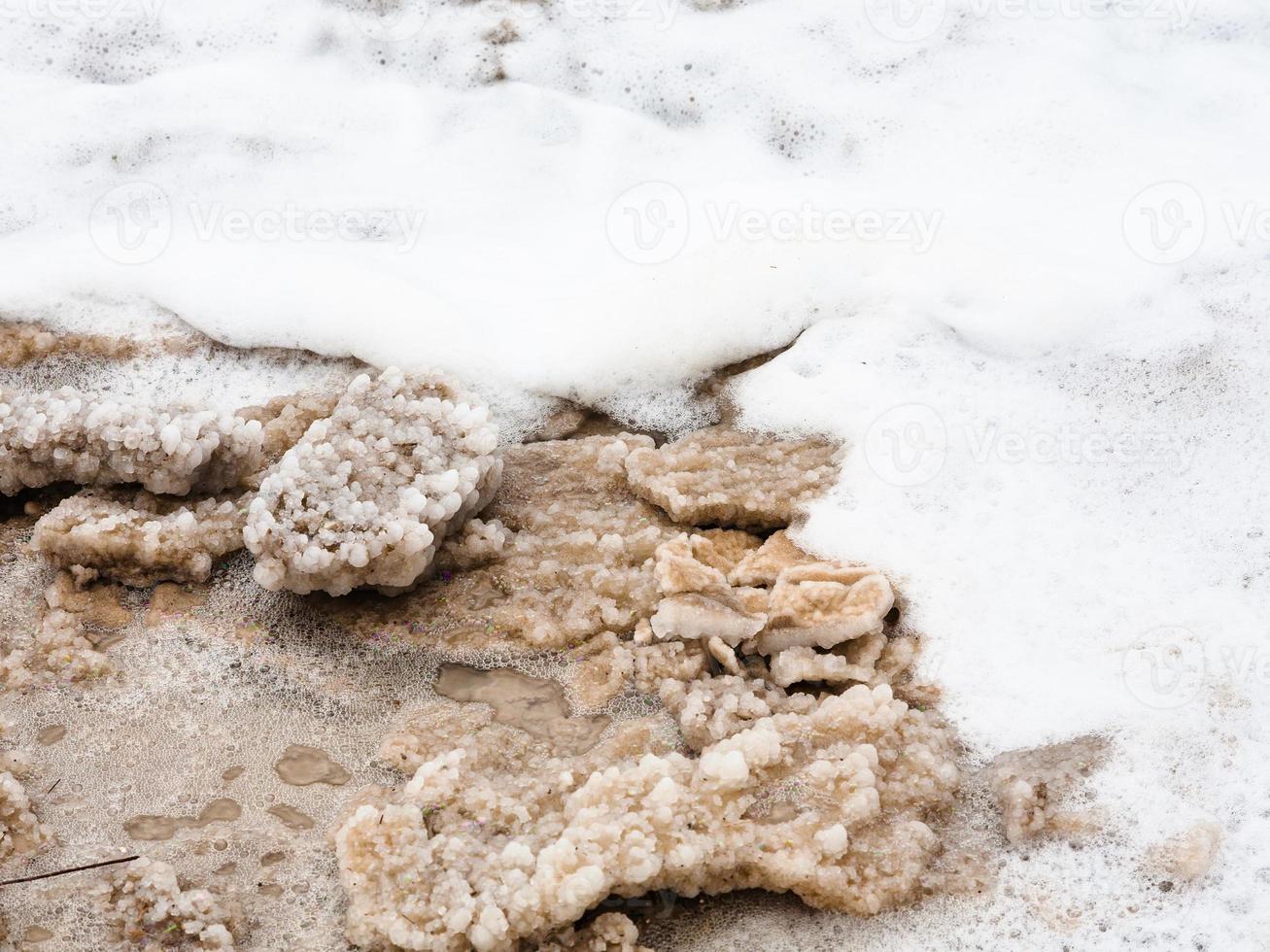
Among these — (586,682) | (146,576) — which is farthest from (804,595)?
(146,576)

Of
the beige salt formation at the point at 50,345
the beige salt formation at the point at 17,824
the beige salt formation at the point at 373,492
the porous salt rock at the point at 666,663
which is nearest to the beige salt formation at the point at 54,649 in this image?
the beige salt formation at the point at 17,824

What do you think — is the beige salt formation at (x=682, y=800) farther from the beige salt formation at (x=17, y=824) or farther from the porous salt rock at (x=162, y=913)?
the beige salt formation at (x=17, y=824)

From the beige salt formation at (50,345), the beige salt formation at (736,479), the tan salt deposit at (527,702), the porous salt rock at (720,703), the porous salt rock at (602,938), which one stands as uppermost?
the beige salt formation at (736,479)

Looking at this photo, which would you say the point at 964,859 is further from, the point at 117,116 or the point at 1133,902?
the point at 117,116

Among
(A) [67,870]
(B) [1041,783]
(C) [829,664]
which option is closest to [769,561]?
(C) [829,664]

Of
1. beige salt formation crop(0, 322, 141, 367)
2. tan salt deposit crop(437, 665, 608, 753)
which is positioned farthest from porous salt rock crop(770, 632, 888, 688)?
beige salt formation crop(0, 322, 141, 367)

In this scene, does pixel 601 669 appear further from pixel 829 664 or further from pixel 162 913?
pixel 162 913

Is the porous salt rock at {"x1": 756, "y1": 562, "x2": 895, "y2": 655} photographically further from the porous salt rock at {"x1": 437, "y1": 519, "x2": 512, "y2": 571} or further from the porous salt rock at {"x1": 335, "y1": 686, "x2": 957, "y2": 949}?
the porous salt rock at {"x1": 437, "y1": 519, "x2": 512, "y2": 571}
